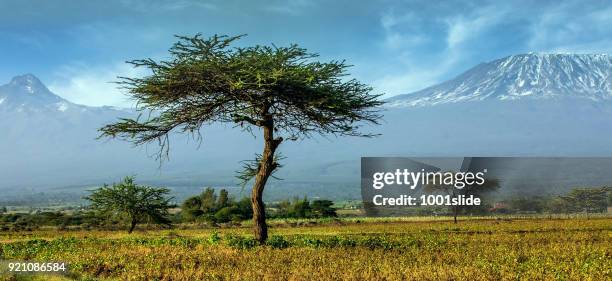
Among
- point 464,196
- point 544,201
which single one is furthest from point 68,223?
point 544,201

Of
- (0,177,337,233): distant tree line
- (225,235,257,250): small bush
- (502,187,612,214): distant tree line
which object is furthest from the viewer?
(502,187,612,214): distant tree line

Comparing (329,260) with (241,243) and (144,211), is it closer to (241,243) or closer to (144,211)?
(241,243)

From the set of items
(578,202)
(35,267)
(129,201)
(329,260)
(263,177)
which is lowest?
(35,267)

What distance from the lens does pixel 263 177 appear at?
29141mm

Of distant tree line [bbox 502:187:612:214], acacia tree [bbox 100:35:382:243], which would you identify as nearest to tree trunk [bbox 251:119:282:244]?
acacia tree [bbox 100:35:382:243]

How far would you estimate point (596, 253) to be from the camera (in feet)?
79.0

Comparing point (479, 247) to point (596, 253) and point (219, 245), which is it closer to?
point (596, 253)

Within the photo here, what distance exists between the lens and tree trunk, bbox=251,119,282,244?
29141 millimetres

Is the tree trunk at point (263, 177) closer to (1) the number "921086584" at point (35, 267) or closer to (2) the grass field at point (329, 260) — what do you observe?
(2) the grass field at point (329, 260)

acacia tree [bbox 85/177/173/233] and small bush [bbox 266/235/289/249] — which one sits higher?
acacia tree [bbox 85/177/173/233]

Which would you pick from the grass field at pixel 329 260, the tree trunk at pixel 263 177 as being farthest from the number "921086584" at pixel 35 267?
the tree trunk at pixel 263 177

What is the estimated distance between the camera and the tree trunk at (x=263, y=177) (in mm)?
29141

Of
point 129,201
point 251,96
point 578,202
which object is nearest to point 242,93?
point 251,96

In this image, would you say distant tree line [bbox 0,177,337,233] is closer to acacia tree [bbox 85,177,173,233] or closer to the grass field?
acacia tree [bbox 85,177,173,233]
